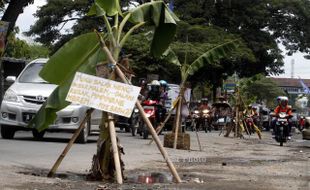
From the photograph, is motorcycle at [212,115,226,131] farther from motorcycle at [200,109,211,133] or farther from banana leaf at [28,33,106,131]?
banana leaf at [28,33,106,131]

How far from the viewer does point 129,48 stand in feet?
120

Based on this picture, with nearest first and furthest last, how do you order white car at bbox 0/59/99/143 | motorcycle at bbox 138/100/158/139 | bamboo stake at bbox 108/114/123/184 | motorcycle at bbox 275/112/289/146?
bamboo stake at bbox 108/114/123/184, white car at bbox 0/59/99/143, motorcycle at bbox 138/100/158/139, motorcycle at bbox 275/112/289/146

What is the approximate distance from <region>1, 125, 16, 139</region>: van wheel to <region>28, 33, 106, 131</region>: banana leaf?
631 centimetres

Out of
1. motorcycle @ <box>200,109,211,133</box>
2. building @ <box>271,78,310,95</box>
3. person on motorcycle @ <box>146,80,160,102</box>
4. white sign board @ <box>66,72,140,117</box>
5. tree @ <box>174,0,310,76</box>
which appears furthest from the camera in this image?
building @ <box>271,78,310,95</box>

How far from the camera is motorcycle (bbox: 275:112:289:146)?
802 inches

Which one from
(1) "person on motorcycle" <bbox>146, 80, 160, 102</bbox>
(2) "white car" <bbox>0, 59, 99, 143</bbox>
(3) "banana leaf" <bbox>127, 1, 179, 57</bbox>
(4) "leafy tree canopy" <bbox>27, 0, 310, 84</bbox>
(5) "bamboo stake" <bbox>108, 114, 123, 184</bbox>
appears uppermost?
(4) "leafy tree canopy" <bbox>27, 0, 310, 84</bbox>

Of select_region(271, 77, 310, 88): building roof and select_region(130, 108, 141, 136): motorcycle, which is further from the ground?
select_region(271, 77, 310, 88): building roof

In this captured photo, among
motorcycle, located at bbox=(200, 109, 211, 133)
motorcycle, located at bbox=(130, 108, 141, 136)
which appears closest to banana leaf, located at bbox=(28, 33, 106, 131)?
motorcycle, located at bbox=(130, 108, 141, 136)

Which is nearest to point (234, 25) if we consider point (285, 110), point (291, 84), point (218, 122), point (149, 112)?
point (218, 122)

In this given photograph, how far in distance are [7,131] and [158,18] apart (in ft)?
25.0

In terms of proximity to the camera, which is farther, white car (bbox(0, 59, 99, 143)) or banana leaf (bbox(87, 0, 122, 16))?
white car (bbox(0, 59, 99, 143))

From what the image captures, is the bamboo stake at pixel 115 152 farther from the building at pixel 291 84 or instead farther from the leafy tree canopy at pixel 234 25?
the building at pixel 291 84

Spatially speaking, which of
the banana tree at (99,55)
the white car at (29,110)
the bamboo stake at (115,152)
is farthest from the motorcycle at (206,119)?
the bamboo stake at (115,152)

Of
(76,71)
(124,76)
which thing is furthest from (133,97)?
(76,71)
